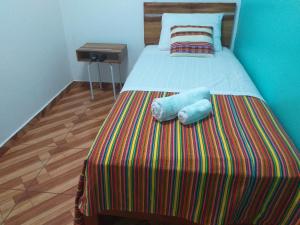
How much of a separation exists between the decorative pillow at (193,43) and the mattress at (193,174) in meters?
1.29

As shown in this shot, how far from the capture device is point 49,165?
1.84 m

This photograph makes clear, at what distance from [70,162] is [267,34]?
1.83 m

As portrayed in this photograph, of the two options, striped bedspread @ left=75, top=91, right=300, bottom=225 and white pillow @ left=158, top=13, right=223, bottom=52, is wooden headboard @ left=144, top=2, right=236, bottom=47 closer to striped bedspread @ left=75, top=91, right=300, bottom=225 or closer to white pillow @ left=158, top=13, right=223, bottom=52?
white pillow @ left=158, top=13, right=223, bottom=52

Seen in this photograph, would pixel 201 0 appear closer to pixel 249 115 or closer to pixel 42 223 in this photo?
pixel 249 115

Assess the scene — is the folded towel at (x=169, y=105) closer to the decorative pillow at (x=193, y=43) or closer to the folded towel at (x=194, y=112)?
the folded towel at (x=194, y=112)

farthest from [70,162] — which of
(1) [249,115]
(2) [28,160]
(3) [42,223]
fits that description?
(1) [249,115]

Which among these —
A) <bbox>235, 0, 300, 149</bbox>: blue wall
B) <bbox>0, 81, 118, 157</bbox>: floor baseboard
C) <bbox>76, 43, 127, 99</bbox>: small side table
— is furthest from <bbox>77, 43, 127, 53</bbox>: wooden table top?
<bbox>235, 0, 300, 149</bbox>: blue wall

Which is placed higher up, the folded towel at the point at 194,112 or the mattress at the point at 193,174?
the folded towel at the point at 194,112

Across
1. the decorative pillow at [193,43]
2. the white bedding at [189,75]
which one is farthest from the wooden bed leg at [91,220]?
the decorative pillow at [193,43]

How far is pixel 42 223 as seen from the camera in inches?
55.5

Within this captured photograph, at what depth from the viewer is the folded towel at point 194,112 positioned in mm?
1215

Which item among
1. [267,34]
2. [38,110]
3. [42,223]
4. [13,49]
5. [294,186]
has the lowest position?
[42,223]

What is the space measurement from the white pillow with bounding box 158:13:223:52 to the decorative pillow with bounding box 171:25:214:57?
106 mm

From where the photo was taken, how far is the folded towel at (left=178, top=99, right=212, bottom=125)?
1215 millimetres
